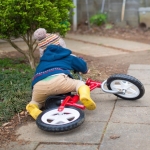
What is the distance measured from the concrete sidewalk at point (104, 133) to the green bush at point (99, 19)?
6.54m

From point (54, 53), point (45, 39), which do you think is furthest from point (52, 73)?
point (45, 39)

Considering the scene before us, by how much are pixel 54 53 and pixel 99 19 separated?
22.2ft

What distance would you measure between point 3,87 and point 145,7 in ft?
21.9

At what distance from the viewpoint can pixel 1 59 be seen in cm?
778

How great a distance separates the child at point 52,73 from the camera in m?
4.72

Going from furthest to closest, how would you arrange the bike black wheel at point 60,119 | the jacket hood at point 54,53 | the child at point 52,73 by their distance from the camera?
1. the jacket hood at point 54,53
2. the child at point 52,73
3. the bike black wheel at point 60,119

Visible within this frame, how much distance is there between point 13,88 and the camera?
5.65m

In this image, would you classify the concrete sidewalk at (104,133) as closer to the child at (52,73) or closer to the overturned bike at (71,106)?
the overturned bike at (71,106)

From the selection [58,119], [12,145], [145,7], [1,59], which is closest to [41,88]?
[58,119]

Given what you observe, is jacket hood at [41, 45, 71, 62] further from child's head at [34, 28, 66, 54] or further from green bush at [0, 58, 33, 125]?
green bush at [0, 58, 33, 125]

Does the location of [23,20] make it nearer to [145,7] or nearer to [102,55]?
[102,55]

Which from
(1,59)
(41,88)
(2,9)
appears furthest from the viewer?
(1,59)

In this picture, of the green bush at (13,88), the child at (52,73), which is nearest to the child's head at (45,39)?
the child at (52,73)

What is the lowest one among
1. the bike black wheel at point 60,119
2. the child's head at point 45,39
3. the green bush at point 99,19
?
the green bush at point 99,19
